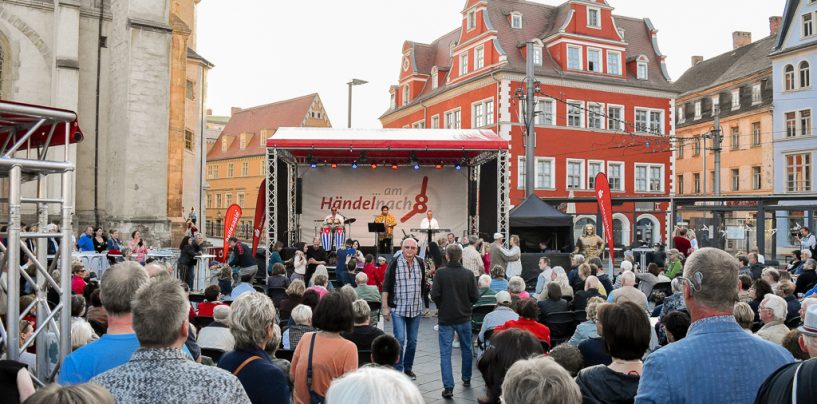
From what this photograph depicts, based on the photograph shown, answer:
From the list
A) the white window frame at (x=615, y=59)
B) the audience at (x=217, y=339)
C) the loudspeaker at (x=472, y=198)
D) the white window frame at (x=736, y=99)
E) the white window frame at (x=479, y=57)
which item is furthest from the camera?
the white window frame at (x=736, y=99)

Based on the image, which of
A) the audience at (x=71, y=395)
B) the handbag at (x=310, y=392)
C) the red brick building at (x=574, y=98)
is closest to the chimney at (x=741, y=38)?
the red brick building at (x=574, y=98)

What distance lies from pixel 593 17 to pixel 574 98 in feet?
18.2

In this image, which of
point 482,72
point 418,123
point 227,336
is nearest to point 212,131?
point 418,123

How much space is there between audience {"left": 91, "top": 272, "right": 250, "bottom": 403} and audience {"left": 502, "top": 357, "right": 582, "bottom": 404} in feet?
3.63

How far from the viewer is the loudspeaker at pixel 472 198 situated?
841 inches

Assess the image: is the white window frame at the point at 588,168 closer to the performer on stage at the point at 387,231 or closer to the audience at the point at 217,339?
the performer on stage at the point at 387,231

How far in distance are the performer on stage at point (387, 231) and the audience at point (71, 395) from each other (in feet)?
57.9

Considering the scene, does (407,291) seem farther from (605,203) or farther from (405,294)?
(605,203)

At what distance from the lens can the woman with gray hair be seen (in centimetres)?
338

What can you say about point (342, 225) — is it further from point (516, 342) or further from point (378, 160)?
point (516, 342)

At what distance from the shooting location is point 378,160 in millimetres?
21094

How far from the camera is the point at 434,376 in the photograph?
8055 mm

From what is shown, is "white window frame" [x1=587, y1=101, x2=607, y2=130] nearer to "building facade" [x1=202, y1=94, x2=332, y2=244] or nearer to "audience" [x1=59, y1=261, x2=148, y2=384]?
"building facade" [x1=202, y1=94, x2=332, y2=244]

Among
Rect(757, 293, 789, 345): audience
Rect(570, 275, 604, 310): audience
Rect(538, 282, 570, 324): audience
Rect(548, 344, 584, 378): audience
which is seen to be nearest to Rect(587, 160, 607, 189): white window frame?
Rect(570, 275, 604, 310): audience
